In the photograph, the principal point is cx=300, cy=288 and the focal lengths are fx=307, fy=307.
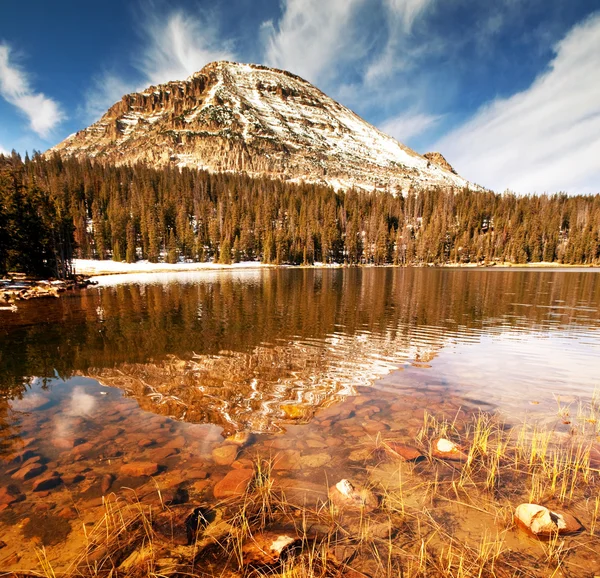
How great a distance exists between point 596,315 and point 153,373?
32713 millimetres

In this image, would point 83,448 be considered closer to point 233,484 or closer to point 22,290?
point 233,484

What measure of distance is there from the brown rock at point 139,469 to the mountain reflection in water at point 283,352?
207cm

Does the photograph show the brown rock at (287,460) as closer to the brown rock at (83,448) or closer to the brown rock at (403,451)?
the brown rock at (403,451)

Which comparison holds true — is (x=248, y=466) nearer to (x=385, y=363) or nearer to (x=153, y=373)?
(x=153, y=373)

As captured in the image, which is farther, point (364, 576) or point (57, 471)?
point (57, 471)

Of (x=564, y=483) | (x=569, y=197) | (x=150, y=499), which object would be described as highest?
(x=569, y=197)

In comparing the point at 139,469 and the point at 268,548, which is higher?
the point at 268,548

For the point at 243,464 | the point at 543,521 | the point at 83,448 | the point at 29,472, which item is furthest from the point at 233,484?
the point at 543,521

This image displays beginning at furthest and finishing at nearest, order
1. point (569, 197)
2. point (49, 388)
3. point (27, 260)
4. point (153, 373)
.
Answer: point (569, 197) → point (27, 260) → point (153, 373) → point (49, 388)

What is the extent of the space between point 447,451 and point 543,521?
2342 millimetres

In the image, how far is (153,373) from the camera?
41.3ft

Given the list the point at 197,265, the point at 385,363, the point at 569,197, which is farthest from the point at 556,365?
the point at 569,197

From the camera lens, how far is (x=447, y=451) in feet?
22.1

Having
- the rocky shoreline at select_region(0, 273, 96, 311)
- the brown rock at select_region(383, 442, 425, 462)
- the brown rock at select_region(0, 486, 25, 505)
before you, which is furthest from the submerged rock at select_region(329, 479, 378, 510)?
the rocky shoreline at select_region(0, 273, 96, 311)
